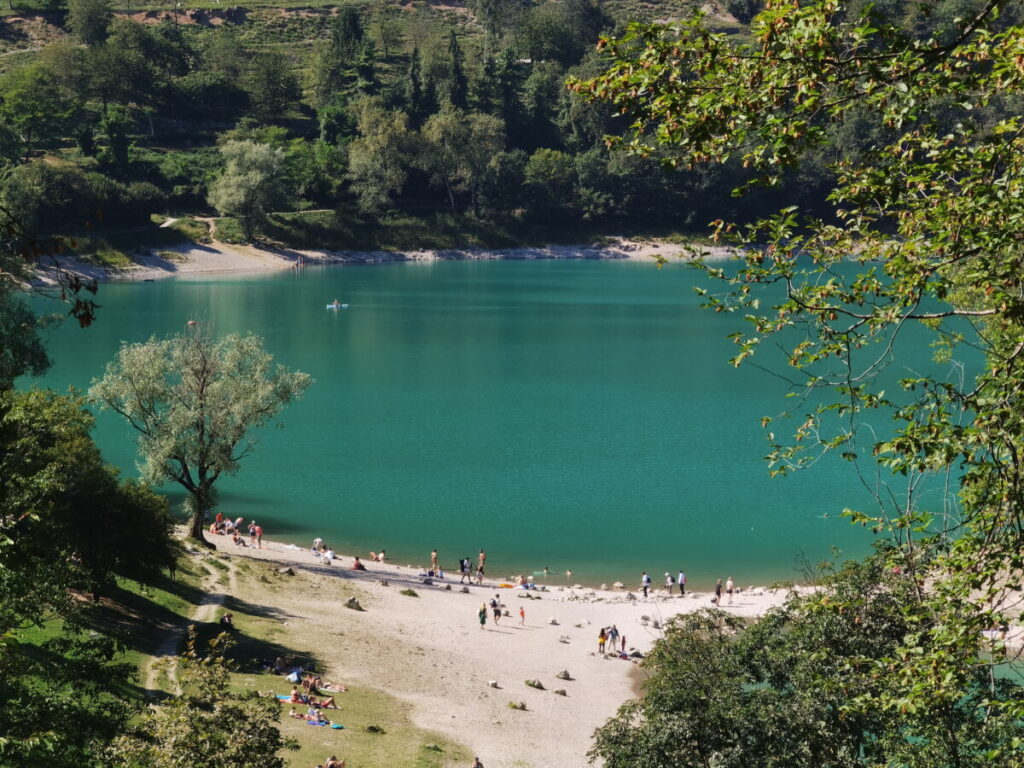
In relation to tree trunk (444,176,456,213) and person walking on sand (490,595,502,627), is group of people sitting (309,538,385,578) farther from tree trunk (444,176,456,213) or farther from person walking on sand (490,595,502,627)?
Answer: tree trunk (444,176,456,213)

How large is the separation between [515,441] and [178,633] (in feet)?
113

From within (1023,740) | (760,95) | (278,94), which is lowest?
(1023,740)

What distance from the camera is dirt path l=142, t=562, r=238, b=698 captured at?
24592mm

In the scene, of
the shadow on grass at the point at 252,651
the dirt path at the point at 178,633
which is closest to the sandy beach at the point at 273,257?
the dirt path at the point at 178,633

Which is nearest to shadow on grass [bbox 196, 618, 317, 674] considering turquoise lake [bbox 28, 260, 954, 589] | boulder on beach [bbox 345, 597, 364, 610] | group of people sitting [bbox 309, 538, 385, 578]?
boulder on beach [bbox 345, 597, 364, 610]

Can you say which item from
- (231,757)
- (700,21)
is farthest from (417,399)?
(700,21)

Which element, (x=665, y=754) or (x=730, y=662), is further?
(x=730, y=662)

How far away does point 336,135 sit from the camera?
553 ft

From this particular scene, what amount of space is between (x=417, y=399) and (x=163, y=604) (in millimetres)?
42031

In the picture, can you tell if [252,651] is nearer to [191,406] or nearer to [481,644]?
[481,644]

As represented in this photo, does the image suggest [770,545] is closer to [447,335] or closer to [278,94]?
[447,335]

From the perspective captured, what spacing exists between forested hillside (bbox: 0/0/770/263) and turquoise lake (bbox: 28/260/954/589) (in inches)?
1409

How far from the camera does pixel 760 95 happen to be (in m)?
8.77

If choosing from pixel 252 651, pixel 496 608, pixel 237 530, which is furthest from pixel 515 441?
pixel 252 651
